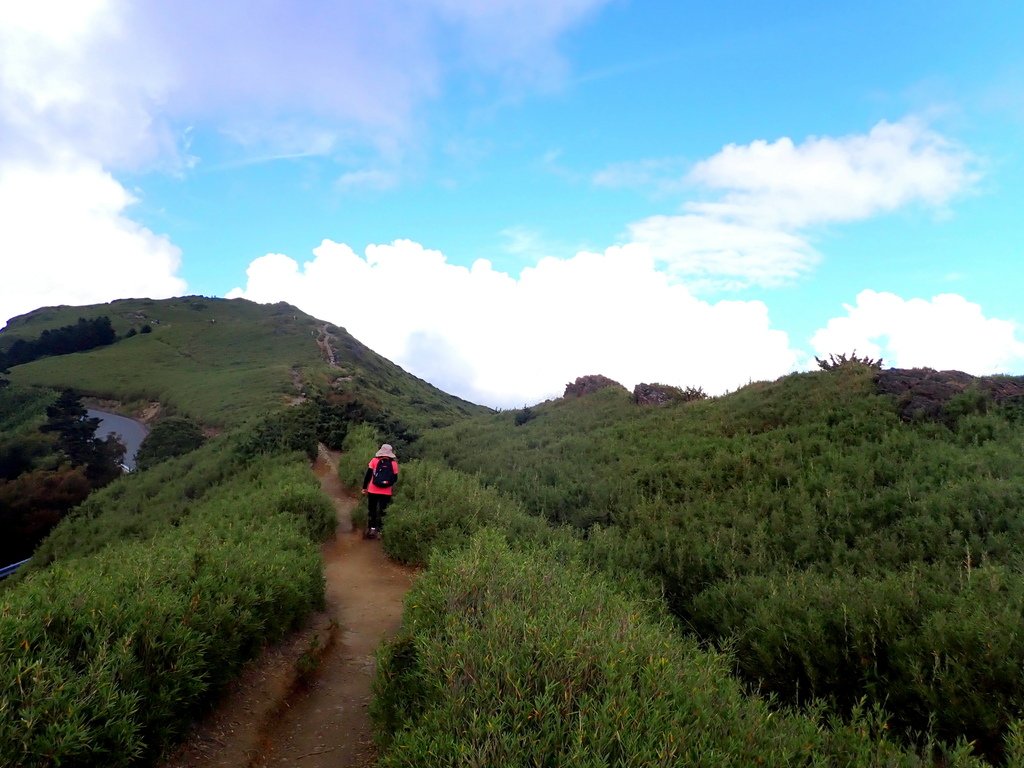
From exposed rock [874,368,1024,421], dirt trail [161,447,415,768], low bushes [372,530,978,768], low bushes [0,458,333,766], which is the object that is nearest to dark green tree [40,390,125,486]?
dirt trail [161,447,415,768]

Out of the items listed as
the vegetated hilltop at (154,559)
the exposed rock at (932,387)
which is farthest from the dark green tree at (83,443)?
the exposed rock at (932,387)

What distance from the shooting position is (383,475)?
1219 cm

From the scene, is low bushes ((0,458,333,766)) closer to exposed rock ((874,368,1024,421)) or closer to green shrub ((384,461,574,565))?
green shrub ((384,461,574,565))

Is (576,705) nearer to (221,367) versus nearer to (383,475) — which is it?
(383,475)

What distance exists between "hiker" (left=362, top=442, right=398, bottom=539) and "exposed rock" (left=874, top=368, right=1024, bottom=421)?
12.1m

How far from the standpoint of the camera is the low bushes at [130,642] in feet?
12.3

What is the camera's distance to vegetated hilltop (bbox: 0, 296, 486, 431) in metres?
44.2

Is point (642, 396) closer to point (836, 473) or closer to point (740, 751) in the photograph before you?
point (836, 473)

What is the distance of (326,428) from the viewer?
21.7m

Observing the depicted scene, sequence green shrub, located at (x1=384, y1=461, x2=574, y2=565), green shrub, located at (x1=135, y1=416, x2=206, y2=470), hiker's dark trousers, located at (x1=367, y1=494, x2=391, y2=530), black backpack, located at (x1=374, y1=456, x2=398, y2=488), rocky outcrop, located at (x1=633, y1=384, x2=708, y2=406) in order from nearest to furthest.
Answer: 1. green shrub, located at (x1=384, y1=461, x2=574, y2=565)
2. black backpack, located at (x1=374, y1=456, x2=398, y2=488)
3. hiker's dark trousers, located at (x1=367, y1=494, x2=391, y2=530)
4. rocky outcrop, located at (x1=633, y1=384, x2=708, y2=406)
5. green shrub, located at (x1=135, y1=416, x2=206, y2=470)

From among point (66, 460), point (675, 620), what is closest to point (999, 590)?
point (675, 620)

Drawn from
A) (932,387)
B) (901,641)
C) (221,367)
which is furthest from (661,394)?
(221,367)

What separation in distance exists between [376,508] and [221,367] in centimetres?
6291

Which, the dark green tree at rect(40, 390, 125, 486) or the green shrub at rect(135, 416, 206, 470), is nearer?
→ the green shrub at rect(135, 416, 206, 470)
